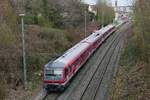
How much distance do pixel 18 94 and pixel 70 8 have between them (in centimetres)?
3540

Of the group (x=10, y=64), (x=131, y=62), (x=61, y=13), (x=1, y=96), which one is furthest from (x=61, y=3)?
(x=1, y=96)

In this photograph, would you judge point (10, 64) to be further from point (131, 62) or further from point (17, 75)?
point (131, 62)

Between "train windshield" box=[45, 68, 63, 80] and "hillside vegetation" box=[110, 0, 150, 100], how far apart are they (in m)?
4.42

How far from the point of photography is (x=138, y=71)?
28656 millimetres

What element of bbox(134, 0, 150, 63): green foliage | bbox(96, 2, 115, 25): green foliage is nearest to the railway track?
bbox(134, 0, 150, 63): green foliage

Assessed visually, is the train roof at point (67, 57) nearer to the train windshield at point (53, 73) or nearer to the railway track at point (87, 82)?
the train windshield at point (53, 73)

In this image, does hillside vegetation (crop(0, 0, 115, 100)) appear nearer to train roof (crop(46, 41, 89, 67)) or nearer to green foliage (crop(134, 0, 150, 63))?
train roof (crop(46, 41, 89, 67))

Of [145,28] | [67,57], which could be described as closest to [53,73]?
[67,57]

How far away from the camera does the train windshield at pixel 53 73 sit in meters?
24.9

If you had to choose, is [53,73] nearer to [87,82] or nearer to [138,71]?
[87,82]

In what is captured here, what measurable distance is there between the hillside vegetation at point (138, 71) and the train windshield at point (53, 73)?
14.5 feet

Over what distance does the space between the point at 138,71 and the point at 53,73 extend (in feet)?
27.5

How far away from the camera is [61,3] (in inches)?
2211

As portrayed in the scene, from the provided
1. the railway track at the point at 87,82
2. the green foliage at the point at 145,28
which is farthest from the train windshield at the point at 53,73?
the green foliage at the point at 145,28
